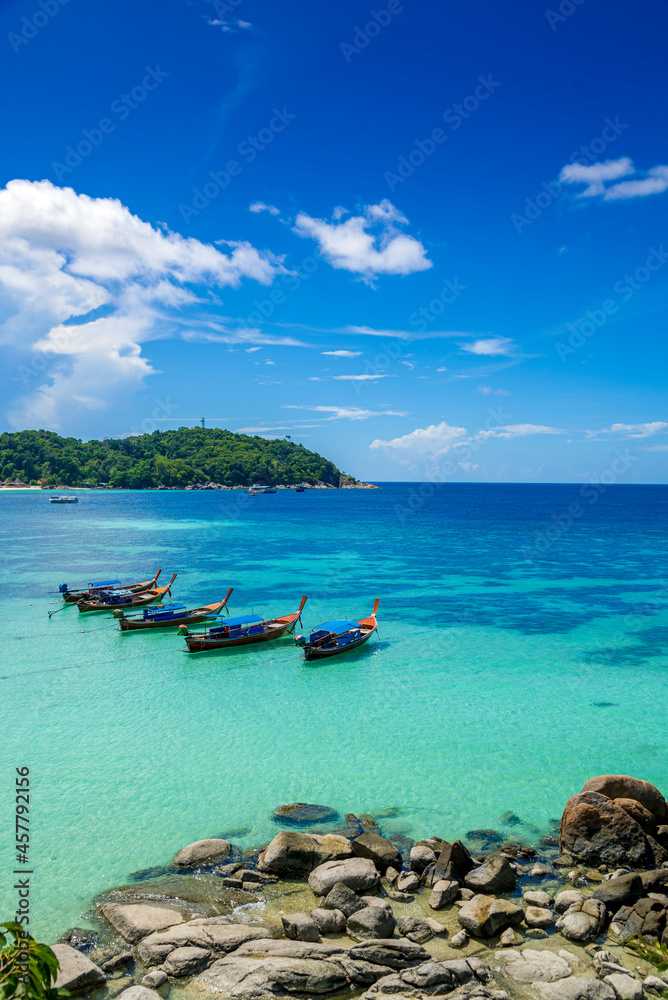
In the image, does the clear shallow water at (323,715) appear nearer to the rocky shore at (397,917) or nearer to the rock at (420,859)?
the rocky shore at (397,917)

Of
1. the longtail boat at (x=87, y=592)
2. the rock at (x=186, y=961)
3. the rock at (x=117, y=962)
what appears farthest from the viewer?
the longtail boat at (x=87, y=592)

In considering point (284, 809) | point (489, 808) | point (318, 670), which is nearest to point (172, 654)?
point (318, 670)

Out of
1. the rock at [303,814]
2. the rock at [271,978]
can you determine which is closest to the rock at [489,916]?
the rock at [271,978]

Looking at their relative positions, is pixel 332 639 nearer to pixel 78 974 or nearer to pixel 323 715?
pixel 323 715

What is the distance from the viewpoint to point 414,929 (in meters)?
9.07

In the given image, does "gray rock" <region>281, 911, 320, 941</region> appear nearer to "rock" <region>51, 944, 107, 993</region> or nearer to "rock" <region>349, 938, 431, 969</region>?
"rock" <region>349, 938, 431, 969</region>

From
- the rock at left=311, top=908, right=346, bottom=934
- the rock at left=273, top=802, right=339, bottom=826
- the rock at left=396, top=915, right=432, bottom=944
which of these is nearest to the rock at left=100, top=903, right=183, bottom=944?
the rock at left=311, top=908, right=346, bottom=934

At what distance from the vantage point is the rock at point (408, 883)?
10.2 meters

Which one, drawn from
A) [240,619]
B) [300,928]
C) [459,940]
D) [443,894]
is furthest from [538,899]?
[240,619]

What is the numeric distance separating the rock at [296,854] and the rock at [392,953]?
2516 mm

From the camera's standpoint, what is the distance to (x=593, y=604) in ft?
116

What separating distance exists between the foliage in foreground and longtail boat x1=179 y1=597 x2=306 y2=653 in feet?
72.5

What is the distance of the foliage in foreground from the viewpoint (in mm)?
3652

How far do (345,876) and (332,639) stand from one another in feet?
49.0
